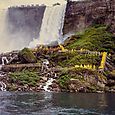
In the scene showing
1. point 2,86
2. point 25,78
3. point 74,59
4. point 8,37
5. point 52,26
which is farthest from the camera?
point 8,37

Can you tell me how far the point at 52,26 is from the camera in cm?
16188

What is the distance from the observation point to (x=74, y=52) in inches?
4791

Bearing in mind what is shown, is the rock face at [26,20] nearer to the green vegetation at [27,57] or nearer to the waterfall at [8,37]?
the waterfall at [8,37]

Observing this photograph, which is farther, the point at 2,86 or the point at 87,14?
the point at 87,14

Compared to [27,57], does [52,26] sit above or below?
above

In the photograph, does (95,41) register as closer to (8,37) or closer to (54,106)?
(8,37)

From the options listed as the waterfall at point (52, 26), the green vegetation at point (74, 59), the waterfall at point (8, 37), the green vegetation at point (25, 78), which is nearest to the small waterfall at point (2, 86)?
the green vegetation at point (25, 78)

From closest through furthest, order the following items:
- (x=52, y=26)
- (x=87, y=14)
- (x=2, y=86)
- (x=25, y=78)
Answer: (x=2, y=86), (x=25, y=78), (x=87, y=14), (x=52, y=26)

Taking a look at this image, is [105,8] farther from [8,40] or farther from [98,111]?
[98,111]

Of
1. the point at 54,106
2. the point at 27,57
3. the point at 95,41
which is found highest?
the point at 54,106

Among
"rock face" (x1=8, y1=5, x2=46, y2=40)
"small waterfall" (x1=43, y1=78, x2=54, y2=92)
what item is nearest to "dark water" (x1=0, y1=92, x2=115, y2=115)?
"small waterfall" (x1=43, y1=78, x2=54, y2=92)

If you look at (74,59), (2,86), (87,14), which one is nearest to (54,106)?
(2,86)

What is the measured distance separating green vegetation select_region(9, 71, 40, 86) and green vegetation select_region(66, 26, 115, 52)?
92.1 feet

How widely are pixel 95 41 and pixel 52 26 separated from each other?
1226 inches
